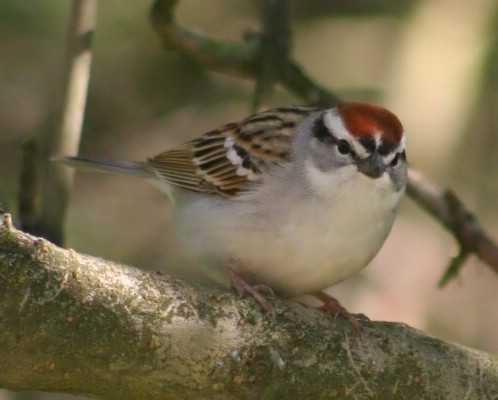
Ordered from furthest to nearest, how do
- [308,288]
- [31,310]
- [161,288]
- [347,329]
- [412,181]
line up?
1. [412,181]
2. [308,288]
3. [347,329]
4. [161,288]
5. [31,310]

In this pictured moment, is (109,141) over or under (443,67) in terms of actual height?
under

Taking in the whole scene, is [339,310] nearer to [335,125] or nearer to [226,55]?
[335,125]

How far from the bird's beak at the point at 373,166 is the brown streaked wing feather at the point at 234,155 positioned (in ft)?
0.93

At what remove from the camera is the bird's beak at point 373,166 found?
2.80 meters

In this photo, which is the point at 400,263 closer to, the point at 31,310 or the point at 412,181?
the point at 412,181

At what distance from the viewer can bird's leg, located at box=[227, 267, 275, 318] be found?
7.71 ft

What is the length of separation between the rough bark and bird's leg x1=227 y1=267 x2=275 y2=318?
3 centimetres

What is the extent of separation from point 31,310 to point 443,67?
10.2ft

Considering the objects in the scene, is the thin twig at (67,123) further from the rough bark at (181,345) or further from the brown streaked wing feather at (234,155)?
the rough bark at (181,345)

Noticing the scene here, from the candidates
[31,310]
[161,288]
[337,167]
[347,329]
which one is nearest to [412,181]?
[337,167]

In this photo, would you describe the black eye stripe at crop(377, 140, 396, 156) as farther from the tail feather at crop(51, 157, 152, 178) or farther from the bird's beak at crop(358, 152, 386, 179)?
the tail feather at crop(51, 157, 152, 178)

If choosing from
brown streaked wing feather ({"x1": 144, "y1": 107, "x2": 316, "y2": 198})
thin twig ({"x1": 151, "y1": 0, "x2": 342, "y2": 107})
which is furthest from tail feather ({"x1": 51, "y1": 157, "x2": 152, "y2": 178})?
thin twig ({"x1": 151, "y1": 0, "x2": 342, "y2": 107})

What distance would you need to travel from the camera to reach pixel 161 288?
212 centimetres

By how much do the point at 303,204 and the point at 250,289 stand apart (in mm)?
408
